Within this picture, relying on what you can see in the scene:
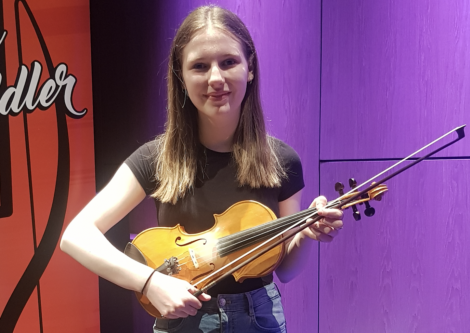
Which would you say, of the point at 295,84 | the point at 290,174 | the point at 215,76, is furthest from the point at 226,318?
the point at 295,84

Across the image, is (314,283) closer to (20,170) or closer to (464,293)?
(464,293)

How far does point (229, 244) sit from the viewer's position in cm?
106

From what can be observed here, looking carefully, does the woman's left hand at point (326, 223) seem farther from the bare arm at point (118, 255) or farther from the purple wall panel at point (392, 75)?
the purple wall panel at point (392, 75)

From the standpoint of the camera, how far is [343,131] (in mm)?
1794

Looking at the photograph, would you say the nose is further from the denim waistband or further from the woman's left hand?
the denim waistband

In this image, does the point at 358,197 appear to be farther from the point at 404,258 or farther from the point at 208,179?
the point at 404,258

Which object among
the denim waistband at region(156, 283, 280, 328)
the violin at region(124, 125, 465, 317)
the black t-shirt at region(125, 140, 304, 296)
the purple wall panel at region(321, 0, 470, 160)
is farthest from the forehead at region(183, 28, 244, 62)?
the purple wall panel at region(321, 0, 470, 160)

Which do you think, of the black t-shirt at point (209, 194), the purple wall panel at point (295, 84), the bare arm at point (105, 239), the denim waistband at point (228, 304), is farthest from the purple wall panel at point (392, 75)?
the bare arm at point (105, 239)

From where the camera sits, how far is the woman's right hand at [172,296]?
3.11 ft

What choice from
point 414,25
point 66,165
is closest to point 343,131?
point 414,25

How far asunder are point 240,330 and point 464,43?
1262mm

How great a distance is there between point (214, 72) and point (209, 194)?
0.34 m

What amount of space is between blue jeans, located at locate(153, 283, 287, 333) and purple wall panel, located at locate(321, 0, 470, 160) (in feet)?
2.99

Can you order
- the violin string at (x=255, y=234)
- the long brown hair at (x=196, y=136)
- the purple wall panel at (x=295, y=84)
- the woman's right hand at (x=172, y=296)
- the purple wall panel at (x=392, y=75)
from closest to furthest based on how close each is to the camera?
the woman's right hand at (x=172, y=296) < the violin string at (x=255, y=234) < the long brown hair at (x=196, y=136) < the purple wall panel at (x=392, y=75) < the purple wall panel at (x=295, y=84)
